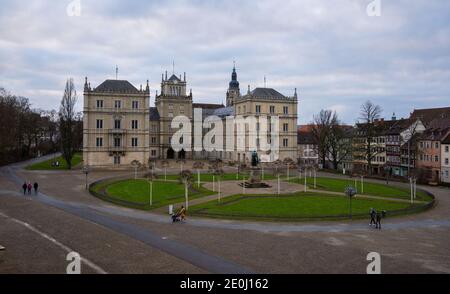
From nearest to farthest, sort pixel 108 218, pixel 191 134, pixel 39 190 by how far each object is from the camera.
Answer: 1. pixel 108 218
2. pixel 39 190
3. pixel 191 134

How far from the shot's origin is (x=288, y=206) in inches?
1607

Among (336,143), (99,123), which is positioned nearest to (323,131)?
(336,143)

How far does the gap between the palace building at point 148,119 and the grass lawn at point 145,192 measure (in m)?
25.8

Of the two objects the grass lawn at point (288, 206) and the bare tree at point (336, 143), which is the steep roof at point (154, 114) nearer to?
the bare tree at point (336, 143)

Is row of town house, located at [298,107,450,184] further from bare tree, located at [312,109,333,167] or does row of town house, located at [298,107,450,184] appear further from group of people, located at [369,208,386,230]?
group of people, located at [369,208,386,230]

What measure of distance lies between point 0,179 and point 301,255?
178 ft

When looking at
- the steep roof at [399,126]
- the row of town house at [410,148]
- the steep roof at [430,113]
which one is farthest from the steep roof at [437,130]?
the steep roof at [430,113]

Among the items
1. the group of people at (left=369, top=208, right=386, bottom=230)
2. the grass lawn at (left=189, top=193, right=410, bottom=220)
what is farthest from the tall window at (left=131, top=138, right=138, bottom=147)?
the group of people at (left=369, top=208, right=386, bottom=230)

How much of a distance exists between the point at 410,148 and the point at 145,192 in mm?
52785
